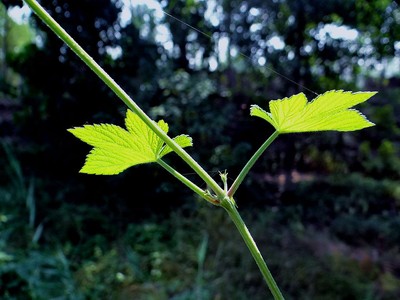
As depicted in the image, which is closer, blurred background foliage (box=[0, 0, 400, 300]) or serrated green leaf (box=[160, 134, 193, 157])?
serrated green leaf (box=[160, 134, 193, 157])

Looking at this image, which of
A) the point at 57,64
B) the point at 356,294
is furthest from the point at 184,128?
the point at 356,294

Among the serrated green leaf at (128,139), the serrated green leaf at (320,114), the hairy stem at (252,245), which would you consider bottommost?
the hairy stem at (252,245)

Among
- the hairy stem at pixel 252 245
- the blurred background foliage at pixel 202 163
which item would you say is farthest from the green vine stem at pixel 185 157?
the blurred background foliage at pixel 202 163

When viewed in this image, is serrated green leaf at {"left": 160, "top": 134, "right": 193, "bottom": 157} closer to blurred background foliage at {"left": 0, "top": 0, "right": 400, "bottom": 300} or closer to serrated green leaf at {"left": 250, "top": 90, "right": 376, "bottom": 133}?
serrated green leaf at {"left": 250, "top": 90, "right": 376, "bottom": 133}

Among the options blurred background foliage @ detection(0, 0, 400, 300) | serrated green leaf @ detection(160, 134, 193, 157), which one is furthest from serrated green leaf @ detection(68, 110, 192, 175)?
blurred background foliage @ detection(0, 0, 400, 300)

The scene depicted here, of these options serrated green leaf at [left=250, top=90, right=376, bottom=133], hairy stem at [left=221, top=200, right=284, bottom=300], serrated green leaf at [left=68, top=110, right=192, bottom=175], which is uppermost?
serrated green leaf at [left=250, top=90, right=376, bottom=133]

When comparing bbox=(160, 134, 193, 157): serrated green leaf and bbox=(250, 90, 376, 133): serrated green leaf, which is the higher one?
bbox=(250, 90, 376, 133): serrated green leaf

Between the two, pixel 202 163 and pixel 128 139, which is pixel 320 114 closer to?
pixel 128 139

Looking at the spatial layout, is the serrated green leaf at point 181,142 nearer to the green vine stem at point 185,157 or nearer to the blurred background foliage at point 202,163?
the green vine stem at point 185,157
